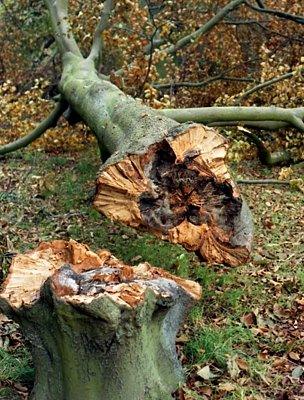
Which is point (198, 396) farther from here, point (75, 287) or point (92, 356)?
point (75, 287)

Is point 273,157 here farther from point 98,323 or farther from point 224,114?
point 98,323

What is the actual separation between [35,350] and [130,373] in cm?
51

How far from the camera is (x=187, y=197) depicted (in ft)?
12.0

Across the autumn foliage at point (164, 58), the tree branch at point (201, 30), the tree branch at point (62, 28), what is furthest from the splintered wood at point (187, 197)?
the tree branch at point (201, 30)

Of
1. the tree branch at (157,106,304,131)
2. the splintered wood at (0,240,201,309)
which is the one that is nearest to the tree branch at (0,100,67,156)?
the tree branch at (157,106,304,131)

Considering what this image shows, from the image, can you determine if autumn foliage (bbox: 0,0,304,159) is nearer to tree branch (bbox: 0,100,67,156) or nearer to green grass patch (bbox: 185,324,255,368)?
tree branch (bbox: 0,100,67,156)

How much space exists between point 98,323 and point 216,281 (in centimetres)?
180

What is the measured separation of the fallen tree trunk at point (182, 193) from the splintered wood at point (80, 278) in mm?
348

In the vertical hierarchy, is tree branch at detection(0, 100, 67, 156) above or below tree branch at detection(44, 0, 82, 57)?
below

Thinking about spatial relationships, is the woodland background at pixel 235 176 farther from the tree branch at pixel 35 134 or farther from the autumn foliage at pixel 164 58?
the tree branch at pixel 35 134

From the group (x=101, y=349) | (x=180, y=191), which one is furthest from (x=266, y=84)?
(x=101, y=349)

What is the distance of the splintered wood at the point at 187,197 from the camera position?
3.54 metres

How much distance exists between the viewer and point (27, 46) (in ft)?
38.6

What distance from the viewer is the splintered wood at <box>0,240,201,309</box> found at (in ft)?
9.41
